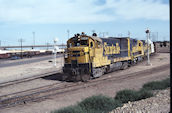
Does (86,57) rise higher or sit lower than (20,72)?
higher

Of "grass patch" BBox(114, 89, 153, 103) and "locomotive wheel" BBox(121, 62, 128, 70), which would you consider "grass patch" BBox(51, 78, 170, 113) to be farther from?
"locomotive wheel" BBox(121, 62, 128, 70)

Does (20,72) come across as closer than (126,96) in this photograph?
No

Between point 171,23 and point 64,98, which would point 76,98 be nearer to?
point 64,98

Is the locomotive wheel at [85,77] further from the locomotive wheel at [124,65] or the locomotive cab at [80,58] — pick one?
the locomotive wheel at [124,65]

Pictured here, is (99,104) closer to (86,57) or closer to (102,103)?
(102,103)

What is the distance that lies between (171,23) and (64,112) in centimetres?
567

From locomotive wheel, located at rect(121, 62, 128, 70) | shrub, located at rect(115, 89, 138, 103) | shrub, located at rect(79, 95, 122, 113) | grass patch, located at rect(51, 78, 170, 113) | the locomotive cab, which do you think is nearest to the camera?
grass patch, located at rect(51, 78, 170, 113)

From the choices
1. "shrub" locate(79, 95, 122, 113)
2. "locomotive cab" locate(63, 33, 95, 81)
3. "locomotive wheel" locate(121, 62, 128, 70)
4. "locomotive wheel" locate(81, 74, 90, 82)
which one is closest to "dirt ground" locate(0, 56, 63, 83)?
"locomotive cab" locate(63, 33, 95, 81)

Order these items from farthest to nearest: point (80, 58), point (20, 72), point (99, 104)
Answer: point (20, 72)
point (80, 58)
point (99, 104)

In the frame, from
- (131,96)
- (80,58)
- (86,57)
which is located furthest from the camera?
(80,58)

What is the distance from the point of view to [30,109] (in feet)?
32.9

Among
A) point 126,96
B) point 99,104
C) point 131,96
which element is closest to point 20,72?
point 126,96

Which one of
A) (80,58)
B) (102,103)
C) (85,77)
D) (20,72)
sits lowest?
(20,72)

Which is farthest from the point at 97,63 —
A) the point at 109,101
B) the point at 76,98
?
the point at 109,101
